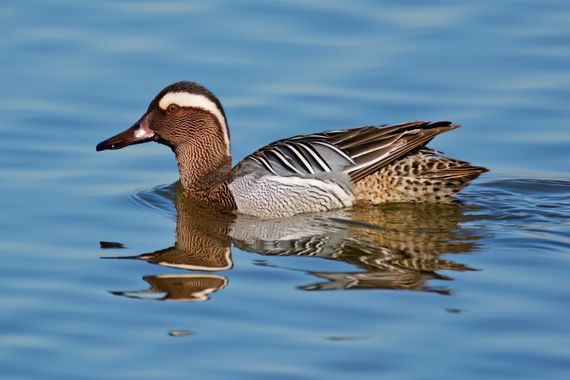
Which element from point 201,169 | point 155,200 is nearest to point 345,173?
point 201,169

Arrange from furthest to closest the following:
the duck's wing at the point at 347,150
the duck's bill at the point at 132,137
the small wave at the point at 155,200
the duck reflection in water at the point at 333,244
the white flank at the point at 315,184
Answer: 1. the duck's bill at the point at 132,137
2. the small wave at the point at 155,200
3. the white flank at the point at 315,184
4. the duck's wing at the point at 347,150
5. the duck reflection in water at the point at 333,244

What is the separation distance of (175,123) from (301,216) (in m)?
1.59

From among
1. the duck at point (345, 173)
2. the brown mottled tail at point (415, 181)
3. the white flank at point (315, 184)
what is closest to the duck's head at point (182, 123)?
the duck at point (345, 173)

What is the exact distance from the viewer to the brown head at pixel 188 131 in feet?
39.9

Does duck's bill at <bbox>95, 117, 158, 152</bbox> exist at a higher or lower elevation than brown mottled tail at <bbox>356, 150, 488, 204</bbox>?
higher

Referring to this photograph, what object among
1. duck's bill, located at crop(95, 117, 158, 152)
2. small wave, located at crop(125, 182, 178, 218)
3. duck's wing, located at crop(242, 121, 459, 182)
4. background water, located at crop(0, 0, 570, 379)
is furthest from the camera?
duck's bill, located at crop(95, 117, 158, 152)

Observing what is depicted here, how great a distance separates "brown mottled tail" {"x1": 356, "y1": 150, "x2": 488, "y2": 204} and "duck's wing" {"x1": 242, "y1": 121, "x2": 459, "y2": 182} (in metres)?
A: 0.12

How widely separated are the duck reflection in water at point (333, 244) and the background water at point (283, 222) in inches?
1.1

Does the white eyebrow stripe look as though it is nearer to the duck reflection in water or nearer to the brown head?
the brown head

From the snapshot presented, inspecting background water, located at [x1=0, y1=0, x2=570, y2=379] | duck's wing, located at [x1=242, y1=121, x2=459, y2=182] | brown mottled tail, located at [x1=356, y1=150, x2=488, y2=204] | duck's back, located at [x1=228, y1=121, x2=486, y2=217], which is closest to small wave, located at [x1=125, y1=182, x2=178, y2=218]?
background water, located at [x1=0, y1=0, x2=570, y2=379]

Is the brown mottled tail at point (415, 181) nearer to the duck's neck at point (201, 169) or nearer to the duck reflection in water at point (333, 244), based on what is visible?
the duck reflection in water at point (333, 244)

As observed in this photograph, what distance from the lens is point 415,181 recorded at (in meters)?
11.6

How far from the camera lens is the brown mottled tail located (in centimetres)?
1157

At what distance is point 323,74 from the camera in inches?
555
